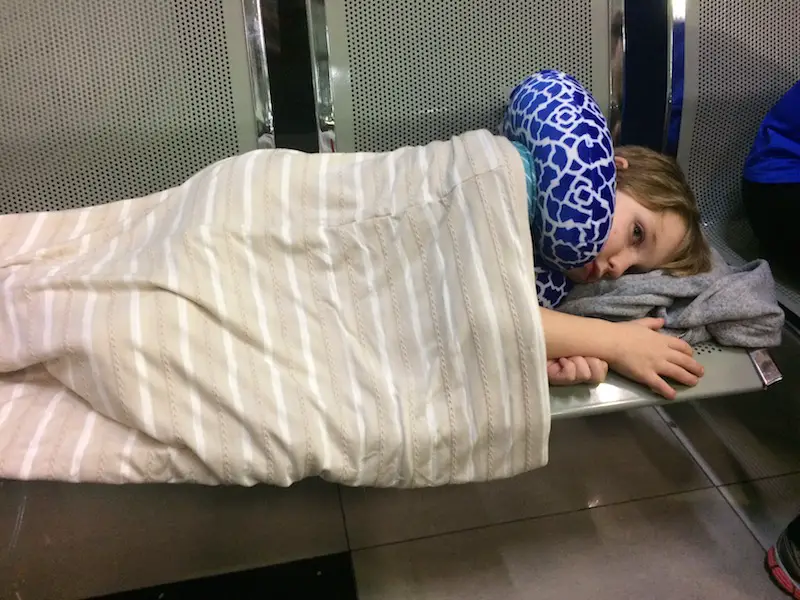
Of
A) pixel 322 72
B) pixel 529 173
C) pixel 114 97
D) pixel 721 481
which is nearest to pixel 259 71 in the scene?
pixel 322 72

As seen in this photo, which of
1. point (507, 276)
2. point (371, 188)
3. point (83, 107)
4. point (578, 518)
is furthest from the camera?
point (578, 518)

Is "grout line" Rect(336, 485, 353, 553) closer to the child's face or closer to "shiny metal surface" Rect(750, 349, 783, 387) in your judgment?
the child's face

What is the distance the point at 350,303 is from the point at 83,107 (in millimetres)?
596

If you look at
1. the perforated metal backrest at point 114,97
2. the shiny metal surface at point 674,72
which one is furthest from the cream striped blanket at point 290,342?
the shiny metal surface at point 674,72

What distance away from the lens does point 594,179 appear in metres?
0.84

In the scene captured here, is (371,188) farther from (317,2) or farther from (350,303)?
(317,2)

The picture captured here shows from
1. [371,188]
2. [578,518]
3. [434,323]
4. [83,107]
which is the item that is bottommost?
[578,518]

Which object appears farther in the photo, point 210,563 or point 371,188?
point 210,563

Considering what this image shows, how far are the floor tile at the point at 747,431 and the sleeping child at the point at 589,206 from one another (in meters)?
0.46

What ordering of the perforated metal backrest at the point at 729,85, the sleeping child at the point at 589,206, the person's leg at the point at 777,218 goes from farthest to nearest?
the perforated metal backrest at the point at 729,85 → the person's leg at the point at 777,218 → the sleeping child at the point at 589,206

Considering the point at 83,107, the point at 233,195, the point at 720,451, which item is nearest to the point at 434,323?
the point at 233,195

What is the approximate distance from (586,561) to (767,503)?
1.25 feet

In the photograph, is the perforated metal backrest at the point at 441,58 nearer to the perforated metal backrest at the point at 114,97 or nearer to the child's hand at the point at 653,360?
the perforated metal backrest at the point at 114,97

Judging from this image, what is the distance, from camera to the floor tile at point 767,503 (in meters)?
1.17
